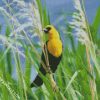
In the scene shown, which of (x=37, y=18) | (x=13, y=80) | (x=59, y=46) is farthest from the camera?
(x=13, y=80)

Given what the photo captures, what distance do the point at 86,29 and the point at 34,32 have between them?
0.20 metres

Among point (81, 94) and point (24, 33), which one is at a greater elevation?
point (24, 33)

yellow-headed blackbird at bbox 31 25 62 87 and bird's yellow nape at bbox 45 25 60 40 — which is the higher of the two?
bird's yellow nape at bbox 45 25 60 40

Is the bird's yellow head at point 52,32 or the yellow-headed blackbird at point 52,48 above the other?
the bird's yellow head at point 52,32

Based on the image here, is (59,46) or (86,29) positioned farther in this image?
(59,46)

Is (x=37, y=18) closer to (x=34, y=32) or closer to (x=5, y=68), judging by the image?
(x=34, y=32)

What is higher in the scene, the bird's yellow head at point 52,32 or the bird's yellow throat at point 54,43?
the bird's yellow head at point 52,32

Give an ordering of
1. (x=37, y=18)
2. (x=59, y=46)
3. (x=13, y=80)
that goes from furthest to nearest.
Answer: (x=13, y=80) → (x=59, y=46) → (x=37, y=18)

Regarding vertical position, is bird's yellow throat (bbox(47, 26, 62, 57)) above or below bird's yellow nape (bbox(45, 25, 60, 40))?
below

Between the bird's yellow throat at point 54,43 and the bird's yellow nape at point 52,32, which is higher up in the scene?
the bird's yellow nape at point 52,32

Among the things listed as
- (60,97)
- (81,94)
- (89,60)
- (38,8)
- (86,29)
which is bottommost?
(81,94)

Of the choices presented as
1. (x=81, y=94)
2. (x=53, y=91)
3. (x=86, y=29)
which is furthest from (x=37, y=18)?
(x=81, y=94)

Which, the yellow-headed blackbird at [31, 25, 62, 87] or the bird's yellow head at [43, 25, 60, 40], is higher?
the bird's yellow head at [43, 25, 60, 40]

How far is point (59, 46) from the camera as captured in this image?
5.07 feet
